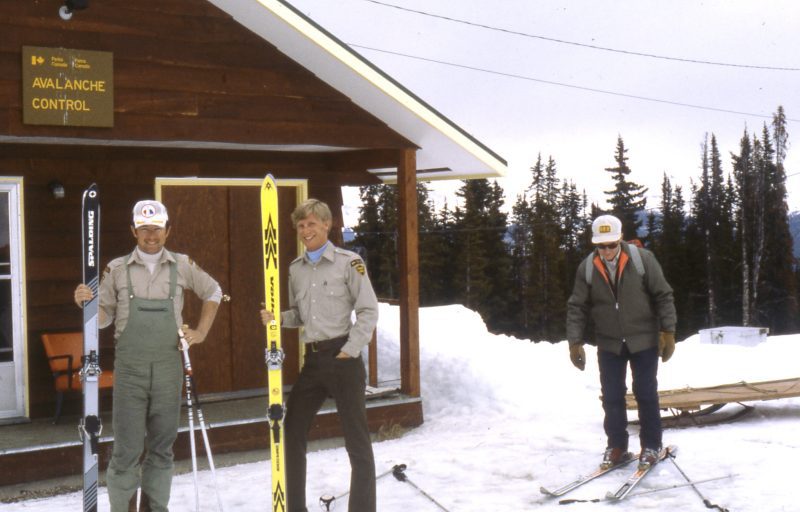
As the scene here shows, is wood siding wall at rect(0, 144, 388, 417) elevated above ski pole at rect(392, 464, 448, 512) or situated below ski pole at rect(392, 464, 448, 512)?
above

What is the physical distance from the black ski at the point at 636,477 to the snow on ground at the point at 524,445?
61 mm

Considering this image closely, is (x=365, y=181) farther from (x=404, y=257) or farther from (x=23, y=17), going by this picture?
(x=23, y=17)

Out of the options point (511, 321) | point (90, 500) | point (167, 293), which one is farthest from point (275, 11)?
point (511, 321)

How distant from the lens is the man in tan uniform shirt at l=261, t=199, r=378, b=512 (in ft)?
17.0

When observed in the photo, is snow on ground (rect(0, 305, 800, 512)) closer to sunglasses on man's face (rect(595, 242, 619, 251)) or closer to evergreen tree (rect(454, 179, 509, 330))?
sunglasses on man's face (rect(595, 242, 619, 251))

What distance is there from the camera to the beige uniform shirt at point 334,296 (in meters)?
5.23

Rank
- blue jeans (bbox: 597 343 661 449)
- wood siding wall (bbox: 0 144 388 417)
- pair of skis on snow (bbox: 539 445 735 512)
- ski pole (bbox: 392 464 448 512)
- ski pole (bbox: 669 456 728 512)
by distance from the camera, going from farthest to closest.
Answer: wood siding wall (bbox: 0 144 388 417)
blue jeans (bbox: 597 343 661 449)
ski pole (bbox: 392 464 448 512)
pair of skis on snow (bbox: 539 445 735 512)
ski pole (bbox: 669 456 728 512)

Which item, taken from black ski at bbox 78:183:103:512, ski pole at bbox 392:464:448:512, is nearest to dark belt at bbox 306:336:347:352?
black ski at bbox 78:183:103:512

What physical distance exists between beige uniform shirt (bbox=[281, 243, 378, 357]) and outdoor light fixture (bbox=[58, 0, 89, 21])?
11.6 feet

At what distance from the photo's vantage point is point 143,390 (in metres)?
5.03

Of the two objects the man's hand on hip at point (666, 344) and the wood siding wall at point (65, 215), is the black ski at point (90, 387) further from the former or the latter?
the man's hand on hip at point (666, 344)

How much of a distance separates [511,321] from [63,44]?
59741mm

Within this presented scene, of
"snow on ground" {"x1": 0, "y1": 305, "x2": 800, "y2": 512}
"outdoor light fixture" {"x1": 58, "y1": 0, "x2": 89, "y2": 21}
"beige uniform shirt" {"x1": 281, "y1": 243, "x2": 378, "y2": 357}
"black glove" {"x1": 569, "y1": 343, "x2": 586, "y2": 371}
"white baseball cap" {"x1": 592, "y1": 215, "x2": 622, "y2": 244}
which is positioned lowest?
"snow on ground" {"x1": 0, "y1": 305, "x2": 800, "y2": 512}

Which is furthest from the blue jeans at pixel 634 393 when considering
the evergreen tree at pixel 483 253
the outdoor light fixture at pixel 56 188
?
the evergreen tree at pixel 483 253
